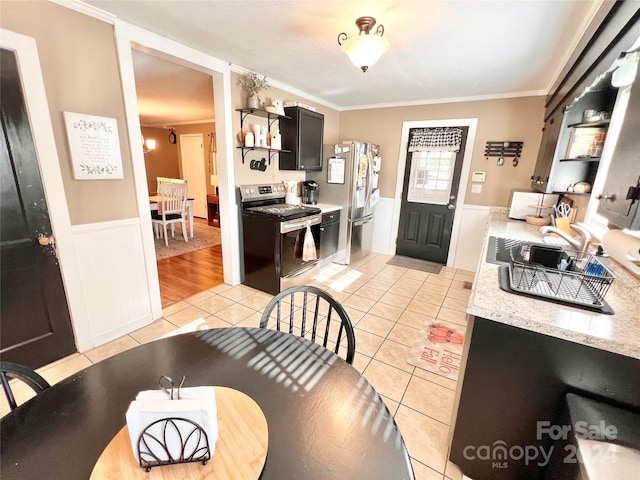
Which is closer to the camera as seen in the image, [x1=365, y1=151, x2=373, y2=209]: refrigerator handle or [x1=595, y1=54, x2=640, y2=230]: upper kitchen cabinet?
[x1=595, y1=54, x2=640, y2=230]: upper kitchen cabinet

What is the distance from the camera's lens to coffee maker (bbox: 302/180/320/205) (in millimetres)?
3869

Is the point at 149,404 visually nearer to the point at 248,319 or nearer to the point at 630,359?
the point at 630,359

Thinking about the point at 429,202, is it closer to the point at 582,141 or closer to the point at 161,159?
the point at 582,141

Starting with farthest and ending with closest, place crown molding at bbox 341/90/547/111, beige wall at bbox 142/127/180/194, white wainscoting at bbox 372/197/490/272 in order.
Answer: beige wall at bbox 142/127/180/194 → white wainscoting at bbox 372/197/490/272 → crown molding at bbox 341/90/547/111

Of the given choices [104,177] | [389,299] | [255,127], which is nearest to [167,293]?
[104,177]

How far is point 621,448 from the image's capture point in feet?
2.79

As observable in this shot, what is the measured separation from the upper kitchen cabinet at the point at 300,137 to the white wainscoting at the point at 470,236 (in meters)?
Result: 2.30

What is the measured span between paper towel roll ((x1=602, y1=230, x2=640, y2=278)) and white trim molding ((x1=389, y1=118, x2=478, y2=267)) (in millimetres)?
2569

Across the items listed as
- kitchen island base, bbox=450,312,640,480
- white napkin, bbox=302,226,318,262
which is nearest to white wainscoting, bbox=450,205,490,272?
white napkin, bbox=302,226,318,262

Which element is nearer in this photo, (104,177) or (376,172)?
(104,177)

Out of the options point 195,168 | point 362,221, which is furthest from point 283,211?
point 195,168

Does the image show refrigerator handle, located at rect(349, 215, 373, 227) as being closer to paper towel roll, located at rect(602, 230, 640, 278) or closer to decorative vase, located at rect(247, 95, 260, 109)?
decorative vase, located at rect(247, 95, 260, 109)

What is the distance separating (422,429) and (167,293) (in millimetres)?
2758

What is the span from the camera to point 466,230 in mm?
3961
